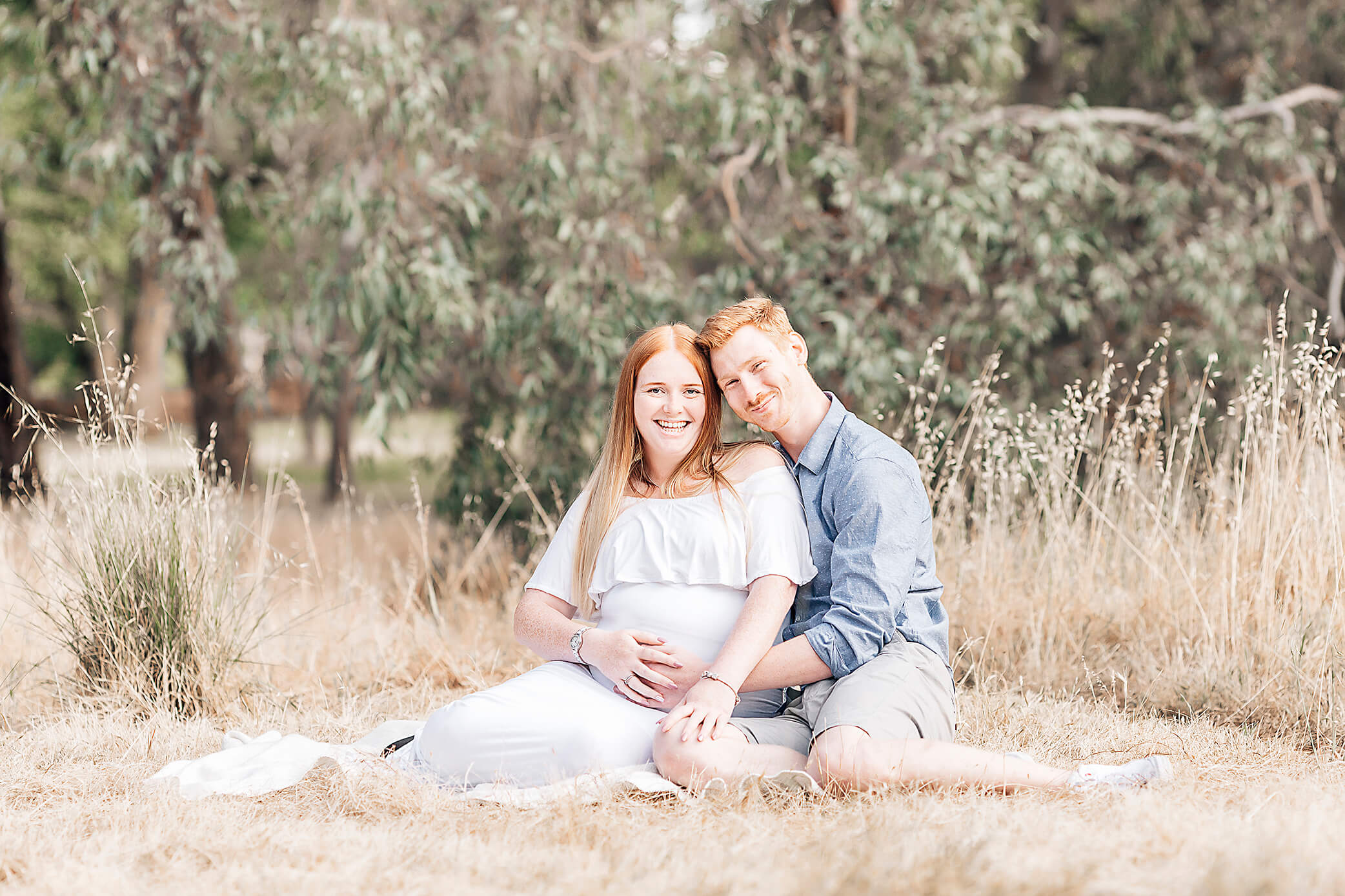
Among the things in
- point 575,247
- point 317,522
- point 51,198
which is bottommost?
point 317,522

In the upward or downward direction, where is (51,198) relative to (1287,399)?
upward

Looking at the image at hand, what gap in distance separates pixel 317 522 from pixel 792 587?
30.7ft

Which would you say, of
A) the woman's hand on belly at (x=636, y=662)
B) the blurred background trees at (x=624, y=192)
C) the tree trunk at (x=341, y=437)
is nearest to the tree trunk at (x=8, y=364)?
the blurred background trees at (x=624, y=192)

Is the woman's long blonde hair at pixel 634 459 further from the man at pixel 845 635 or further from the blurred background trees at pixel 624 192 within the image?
the blurred background trees at pixel 624 192

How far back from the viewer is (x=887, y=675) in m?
2.72

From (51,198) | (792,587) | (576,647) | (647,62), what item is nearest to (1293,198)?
(647,62)

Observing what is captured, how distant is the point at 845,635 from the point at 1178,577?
197cm

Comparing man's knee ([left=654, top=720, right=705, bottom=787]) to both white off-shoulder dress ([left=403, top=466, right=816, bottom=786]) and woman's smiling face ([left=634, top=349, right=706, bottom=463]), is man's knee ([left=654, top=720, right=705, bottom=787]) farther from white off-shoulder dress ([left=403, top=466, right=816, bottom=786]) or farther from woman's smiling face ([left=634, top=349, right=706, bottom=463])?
woman's smiling face ([left=634, top=349, right=706, bottom=463])

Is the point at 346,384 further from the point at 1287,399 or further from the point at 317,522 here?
the point at 1287,399

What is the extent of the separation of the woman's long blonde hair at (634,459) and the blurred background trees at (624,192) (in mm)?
2346

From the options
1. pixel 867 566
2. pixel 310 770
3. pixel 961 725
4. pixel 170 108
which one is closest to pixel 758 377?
pixel 867 566

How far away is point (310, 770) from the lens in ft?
9.47

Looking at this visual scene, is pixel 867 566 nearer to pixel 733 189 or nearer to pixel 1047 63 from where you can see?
pixel 733 189

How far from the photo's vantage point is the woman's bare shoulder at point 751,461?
9.86ft
